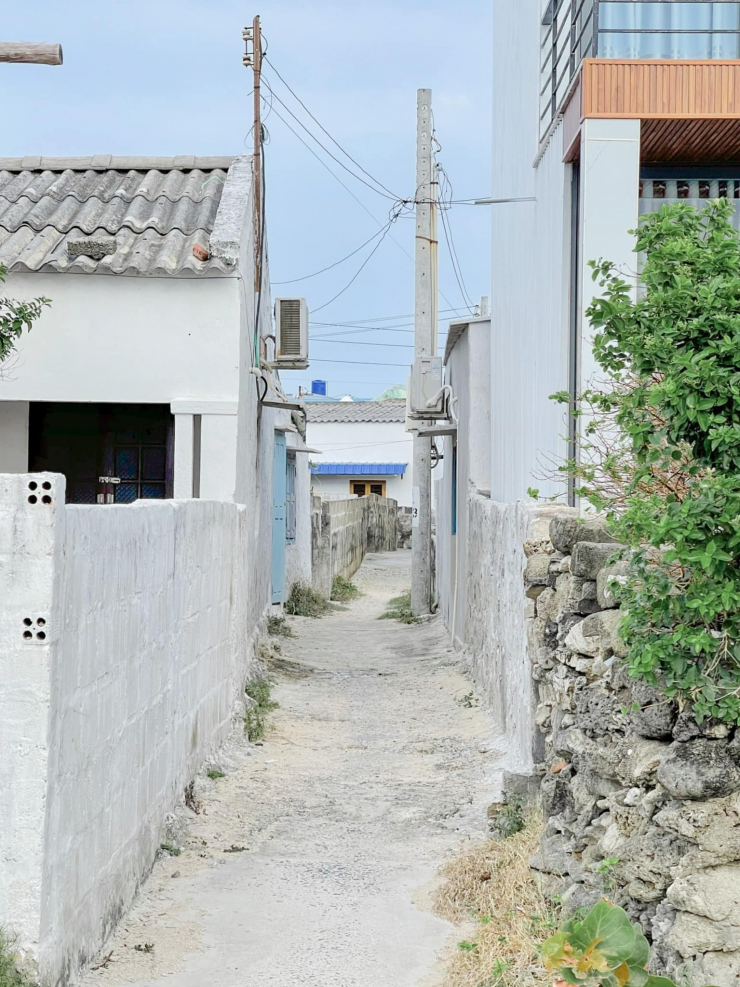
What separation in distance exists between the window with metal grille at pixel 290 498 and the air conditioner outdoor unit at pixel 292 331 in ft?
15.4

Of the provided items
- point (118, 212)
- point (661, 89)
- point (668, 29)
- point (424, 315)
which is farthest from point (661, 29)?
point (424, 315)

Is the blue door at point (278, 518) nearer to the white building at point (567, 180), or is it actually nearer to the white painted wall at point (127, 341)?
the white building at point (567, 180)

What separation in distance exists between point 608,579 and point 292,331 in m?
9.08

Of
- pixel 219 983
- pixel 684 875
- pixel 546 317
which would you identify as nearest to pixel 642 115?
pixel 546 317

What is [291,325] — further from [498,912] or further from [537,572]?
[498,912]

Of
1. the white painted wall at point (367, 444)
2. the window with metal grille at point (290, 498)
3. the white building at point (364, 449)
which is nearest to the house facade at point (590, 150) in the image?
the window with metal grille at point (290, 498)

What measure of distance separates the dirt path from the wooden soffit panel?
15.3 feet

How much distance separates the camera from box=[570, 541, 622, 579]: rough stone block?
5.23 metres

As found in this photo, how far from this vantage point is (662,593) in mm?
3764

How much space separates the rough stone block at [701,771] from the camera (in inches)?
139

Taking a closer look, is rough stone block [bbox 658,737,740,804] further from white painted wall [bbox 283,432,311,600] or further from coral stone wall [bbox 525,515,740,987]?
white painted wall [bbox 283,432,311,600]

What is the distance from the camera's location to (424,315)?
1886 cm

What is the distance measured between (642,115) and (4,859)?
19.7 feet

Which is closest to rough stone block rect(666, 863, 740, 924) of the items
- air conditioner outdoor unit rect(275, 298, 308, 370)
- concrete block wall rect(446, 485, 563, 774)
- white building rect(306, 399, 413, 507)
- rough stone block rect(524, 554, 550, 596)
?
concrete block wall rect(446, 485, 563, 774)
